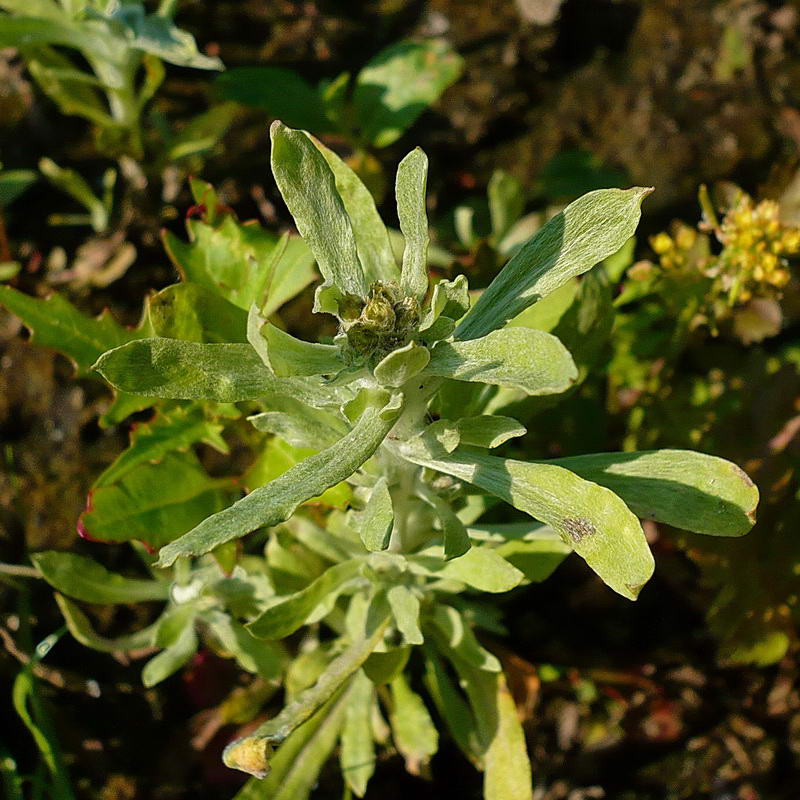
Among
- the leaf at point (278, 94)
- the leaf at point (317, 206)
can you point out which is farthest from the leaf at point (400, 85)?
the leaf at point (317, 206)

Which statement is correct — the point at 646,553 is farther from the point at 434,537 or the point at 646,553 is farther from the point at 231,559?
the point at 231,559

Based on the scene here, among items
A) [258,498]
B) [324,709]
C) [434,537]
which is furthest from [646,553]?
[324,709]

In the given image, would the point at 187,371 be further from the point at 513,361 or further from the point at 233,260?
the point at 233,260

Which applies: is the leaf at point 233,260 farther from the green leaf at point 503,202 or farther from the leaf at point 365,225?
the green leaf at point 503,202

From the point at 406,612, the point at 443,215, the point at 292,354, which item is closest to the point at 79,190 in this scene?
the point at 443,215

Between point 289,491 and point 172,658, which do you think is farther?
point 172,658

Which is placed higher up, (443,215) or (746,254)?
(746,254)
